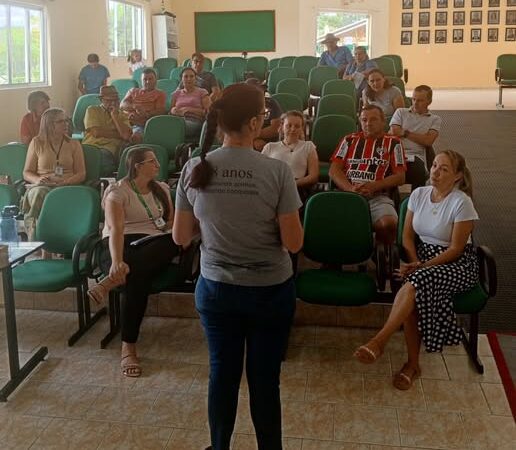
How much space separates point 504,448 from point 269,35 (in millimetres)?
13278

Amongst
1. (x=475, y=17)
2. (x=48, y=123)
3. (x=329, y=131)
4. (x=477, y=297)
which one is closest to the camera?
(x=477, y=297)

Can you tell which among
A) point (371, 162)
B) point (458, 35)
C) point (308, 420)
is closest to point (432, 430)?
point (308, 420)

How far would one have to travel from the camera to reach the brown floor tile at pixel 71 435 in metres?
2.61

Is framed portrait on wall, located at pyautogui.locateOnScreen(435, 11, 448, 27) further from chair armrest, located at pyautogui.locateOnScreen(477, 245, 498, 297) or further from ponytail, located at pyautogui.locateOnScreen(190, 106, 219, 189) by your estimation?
ponytail, located at pyautogui.locateOnScreen(190, 106, 219, 189)

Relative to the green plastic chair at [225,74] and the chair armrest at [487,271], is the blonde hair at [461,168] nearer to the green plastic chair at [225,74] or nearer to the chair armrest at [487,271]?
the chair armrest at [487,271]

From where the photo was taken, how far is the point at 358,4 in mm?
14727

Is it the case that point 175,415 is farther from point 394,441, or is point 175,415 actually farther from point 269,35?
point 269,35

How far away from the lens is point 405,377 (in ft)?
10.1

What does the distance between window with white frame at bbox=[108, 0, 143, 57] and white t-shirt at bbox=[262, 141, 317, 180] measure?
8.24 m

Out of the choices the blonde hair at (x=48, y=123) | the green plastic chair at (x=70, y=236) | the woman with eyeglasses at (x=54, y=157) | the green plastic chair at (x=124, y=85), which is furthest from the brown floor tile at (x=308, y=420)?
the green plastic chair at (x=124, y=85)

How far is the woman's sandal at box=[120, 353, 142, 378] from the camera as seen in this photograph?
320 centimetres

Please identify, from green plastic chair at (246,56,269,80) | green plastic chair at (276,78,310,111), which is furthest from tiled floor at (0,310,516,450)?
green plastic chair at (246,56,269,80)

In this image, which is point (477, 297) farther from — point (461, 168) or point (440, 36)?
point (440, 36)

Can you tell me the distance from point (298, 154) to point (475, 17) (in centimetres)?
1334
